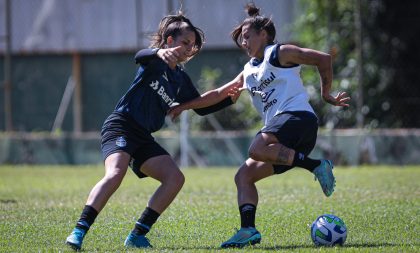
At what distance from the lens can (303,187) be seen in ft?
34.2

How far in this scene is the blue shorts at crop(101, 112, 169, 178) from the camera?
5840mm

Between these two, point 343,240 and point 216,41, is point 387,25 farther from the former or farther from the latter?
point 343,240

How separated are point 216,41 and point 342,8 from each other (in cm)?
311

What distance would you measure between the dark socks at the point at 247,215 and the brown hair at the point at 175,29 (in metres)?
1.23

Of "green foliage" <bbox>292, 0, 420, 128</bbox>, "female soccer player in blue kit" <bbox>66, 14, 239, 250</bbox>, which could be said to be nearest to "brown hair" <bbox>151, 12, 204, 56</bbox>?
"female soccer player in blue kit" <bbox>66, 14, 239, 250</bbox>

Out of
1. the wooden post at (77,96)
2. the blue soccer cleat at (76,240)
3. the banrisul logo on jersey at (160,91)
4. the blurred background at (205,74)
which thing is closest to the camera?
the blue soccer cleat at (76,240)

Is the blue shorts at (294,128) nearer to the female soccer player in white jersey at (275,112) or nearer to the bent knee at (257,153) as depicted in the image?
the female soccer player in white jersey at (275,112)

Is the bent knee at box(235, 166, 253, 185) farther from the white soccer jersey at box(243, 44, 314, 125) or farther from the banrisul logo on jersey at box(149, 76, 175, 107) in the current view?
the banrisul logo on jersey at box(149, 76, 175, 107)

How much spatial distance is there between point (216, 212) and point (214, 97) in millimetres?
1707

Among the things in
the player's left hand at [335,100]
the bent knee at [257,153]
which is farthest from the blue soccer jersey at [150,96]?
the player's left hand at [335,100]

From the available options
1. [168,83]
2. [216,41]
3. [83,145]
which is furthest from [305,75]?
[168,83]

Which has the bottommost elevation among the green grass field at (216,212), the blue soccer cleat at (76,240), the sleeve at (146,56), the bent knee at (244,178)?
the green grass field at (216,212)

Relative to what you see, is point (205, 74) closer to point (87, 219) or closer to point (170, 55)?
point (170, 55)

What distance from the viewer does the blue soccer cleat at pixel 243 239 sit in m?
5.66
